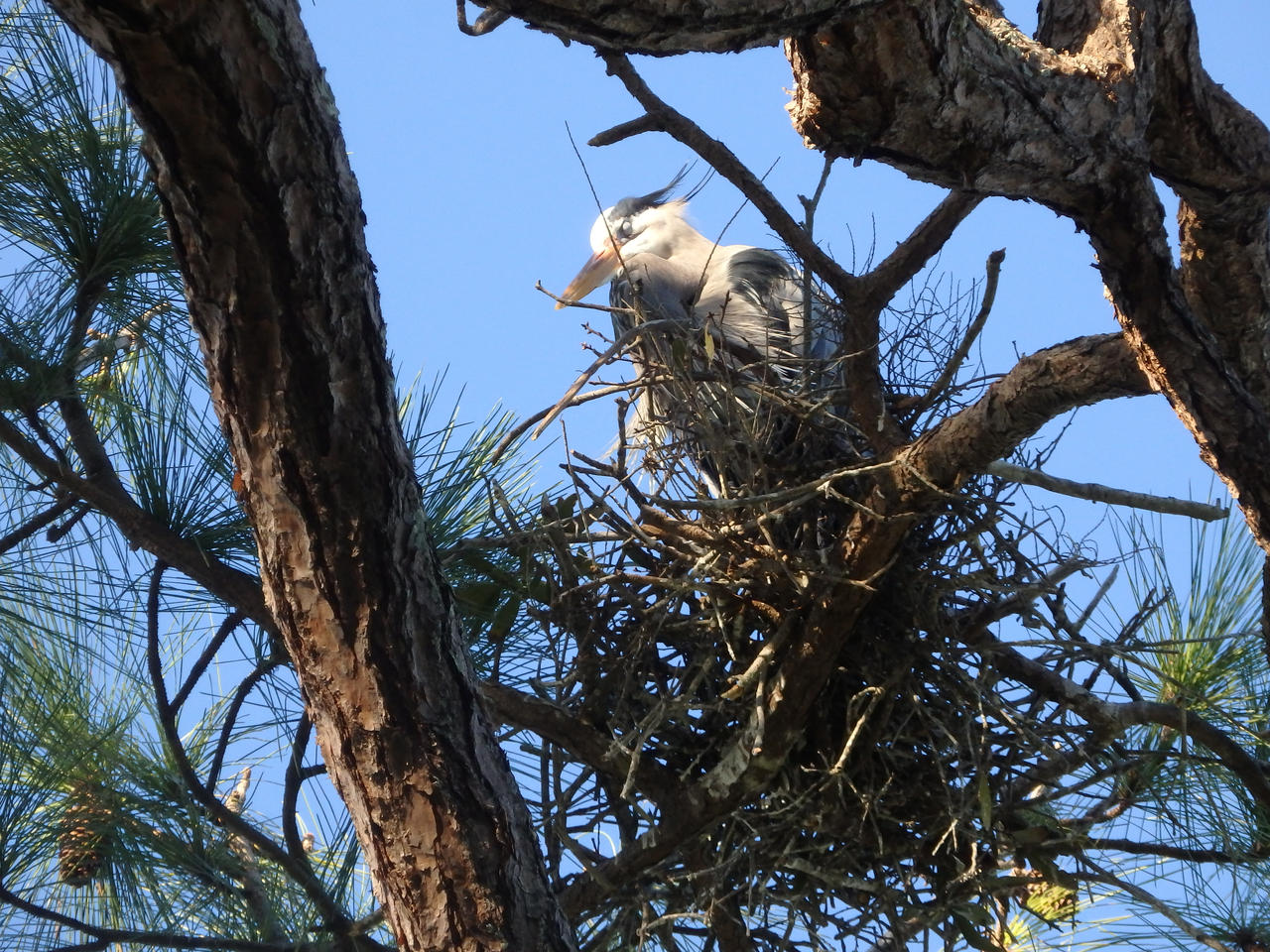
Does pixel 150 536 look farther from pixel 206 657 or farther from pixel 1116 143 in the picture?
pixel 1116 143

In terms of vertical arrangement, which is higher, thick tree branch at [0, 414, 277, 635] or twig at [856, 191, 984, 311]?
thick tree branch at [0, 414, 277, 635]

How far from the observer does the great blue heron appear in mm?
1651

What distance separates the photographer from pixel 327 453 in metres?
0.99

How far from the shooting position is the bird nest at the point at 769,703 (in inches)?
60.9

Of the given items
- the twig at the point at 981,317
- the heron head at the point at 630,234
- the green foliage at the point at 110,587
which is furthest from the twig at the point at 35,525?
the heron head at the point at 630,234

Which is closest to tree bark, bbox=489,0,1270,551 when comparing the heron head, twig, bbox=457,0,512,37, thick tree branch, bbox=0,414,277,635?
twig, bbox=457,0,512,37

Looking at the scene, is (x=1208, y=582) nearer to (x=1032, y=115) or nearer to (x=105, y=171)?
(x=1032, y=115)

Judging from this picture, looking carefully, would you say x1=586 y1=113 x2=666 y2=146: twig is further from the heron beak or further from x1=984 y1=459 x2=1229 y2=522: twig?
the heron beak

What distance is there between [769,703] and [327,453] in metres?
0.73

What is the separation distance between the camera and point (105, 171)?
1.59m

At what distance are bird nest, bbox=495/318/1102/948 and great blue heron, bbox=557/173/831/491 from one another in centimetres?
1

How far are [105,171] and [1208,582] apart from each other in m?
1.61

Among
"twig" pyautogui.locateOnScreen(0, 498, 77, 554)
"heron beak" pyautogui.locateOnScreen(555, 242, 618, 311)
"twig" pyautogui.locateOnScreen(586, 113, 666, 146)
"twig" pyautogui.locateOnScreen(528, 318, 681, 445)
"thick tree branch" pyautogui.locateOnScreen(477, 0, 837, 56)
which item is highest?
"heron beak" pyautogui.locateOnScreen(555, 242, 618, 311)

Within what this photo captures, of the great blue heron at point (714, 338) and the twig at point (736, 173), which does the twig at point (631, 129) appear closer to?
the twig at point (736, 173)
